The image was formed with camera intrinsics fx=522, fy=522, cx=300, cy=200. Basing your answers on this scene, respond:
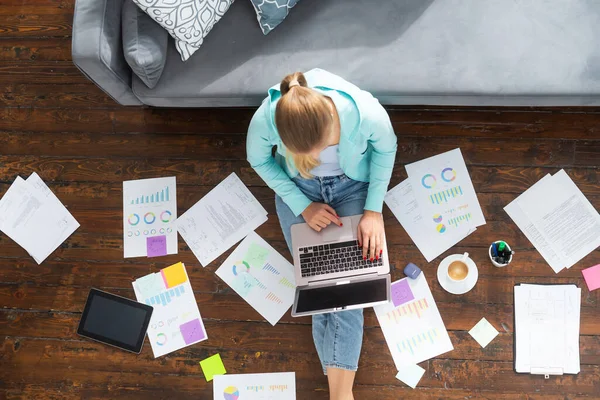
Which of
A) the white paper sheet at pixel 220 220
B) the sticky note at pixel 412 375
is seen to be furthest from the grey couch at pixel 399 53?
the sticky note at pixel 412 375

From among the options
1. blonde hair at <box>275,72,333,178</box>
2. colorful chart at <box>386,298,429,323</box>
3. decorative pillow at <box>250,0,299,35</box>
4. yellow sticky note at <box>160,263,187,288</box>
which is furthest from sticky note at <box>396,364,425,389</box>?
decorative pillow at <box>250,0,299,35</box>

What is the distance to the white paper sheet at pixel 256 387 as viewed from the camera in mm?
2059

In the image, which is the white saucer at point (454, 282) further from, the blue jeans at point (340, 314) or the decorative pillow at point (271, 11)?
the decorative pillow at point (271, 11)

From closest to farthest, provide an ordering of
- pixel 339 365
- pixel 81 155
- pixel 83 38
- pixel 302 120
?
pixel 302 120
pixel 83 38
pixel 339 365
pixel 81 155

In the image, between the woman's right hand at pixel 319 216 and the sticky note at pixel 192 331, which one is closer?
the woman's right hand at pixel 319 216

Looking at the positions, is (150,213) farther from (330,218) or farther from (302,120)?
(302,120)

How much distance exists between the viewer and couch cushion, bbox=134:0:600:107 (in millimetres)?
1770

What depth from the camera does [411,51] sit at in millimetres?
1815

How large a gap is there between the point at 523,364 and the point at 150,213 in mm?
1592

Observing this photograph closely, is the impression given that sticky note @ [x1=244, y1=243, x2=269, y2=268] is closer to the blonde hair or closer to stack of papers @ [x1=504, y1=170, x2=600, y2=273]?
the blonde hair

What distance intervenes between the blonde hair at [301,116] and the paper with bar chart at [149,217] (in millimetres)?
917

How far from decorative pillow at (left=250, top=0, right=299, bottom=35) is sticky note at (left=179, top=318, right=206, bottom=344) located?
46.1 inches

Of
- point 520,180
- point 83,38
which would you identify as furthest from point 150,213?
point 520,180

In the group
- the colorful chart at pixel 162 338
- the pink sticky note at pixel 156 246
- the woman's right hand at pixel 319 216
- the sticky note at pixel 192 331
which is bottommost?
the colorful chart at pixel 162 338
